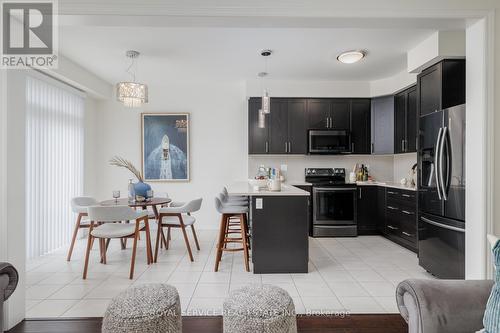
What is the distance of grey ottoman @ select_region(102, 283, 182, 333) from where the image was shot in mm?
1494

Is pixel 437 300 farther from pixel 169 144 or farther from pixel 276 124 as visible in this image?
pixel 169 144

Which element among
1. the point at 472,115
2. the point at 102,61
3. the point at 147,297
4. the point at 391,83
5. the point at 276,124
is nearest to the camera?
the point at 147,297

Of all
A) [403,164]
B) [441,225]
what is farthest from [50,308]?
[403,164]

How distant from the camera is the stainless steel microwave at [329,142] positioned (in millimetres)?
5266

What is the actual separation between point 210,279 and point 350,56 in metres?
3.41

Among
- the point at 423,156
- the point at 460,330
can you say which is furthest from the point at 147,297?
the point at 423,156

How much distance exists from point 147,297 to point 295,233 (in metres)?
1.95

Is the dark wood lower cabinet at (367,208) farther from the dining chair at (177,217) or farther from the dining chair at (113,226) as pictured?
the dining chair at (113,226)

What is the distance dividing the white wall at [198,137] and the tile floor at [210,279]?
→ 4.69 ft

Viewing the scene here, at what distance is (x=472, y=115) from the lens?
220cm

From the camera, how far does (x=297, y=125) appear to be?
17.5ft

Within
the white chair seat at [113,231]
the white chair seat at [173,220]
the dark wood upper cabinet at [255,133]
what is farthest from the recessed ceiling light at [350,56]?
the white chair seat at [113,231]

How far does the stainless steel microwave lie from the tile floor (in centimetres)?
180

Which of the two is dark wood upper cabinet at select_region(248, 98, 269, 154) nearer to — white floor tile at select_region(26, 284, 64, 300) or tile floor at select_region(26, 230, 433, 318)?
tile floor at select_region(26, 230, 433, 318)
